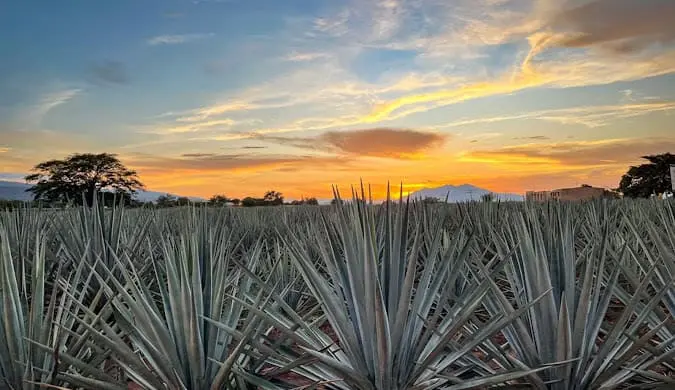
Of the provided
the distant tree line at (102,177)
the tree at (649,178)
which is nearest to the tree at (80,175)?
the distant tree line at (102,177)

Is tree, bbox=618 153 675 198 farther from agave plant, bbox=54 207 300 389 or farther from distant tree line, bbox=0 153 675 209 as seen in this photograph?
agave plant, bbox=54 207 300 389

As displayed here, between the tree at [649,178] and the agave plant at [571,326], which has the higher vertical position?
the tree at [649,178]

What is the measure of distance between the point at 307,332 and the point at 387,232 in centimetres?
52

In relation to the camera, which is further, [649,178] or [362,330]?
[649,178]

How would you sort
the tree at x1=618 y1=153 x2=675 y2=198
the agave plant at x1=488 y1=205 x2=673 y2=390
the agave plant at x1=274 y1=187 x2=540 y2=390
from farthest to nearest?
the tree at x1=618 y1=153 x2=675 y2=198, the agave plant at x1=488 y1=205 x2=673 y2=390, the agave plant at x1=274 y1=187 x2=540 y2=390

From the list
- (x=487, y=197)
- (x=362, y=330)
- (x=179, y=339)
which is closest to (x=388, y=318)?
(x=362, y=330)

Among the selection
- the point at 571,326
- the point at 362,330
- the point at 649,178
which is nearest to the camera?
the point at 362,330

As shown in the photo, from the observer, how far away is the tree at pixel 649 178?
39688 mm

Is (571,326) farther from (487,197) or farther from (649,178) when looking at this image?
(649,178)

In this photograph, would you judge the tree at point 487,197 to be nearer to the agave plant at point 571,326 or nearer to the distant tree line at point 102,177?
the agave plant at point 571,326

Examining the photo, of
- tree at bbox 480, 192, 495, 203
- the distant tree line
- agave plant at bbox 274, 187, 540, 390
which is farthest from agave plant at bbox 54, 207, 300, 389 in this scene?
the distant tree line

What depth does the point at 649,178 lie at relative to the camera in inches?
1592

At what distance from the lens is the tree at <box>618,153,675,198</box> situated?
39.7 meters

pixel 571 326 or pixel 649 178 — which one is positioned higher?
pixel 649 178
